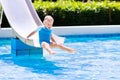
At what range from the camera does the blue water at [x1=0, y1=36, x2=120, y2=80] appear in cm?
871

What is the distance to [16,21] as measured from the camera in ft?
40.1

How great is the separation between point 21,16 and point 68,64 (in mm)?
3095

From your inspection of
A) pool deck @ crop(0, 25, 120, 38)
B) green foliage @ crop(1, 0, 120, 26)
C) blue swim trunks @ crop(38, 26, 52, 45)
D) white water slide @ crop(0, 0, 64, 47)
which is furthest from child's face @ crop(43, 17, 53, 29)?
green foliage @ crop(1, 0, 120, 26)

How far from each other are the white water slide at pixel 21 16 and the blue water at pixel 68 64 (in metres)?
0.71

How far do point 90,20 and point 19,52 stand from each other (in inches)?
231

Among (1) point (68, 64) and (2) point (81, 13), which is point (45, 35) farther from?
(2) point (81, 13)

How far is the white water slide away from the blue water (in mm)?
706

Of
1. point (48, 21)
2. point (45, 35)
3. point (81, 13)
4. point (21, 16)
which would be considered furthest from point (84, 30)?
point (48, 21)

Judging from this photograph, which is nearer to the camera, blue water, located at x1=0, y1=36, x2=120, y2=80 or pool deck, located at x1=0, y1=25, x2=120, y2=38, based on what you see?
blue water, located at x1=0, y1=36, x2=120, y2=80

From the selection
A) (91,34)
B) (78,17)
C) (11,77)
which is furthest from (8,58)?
(78,17)

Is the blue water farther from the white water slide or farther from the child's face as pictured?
the child's face

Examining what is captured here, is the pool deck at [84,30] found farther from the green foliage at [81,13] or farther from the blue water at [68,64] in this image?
the blue water at [68,64]

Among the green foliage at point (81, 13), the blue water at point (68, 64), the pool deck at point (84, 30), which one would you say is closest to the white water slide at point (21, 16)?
the blue water at point (68, 64)

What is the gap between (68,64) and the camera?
10023 mm
